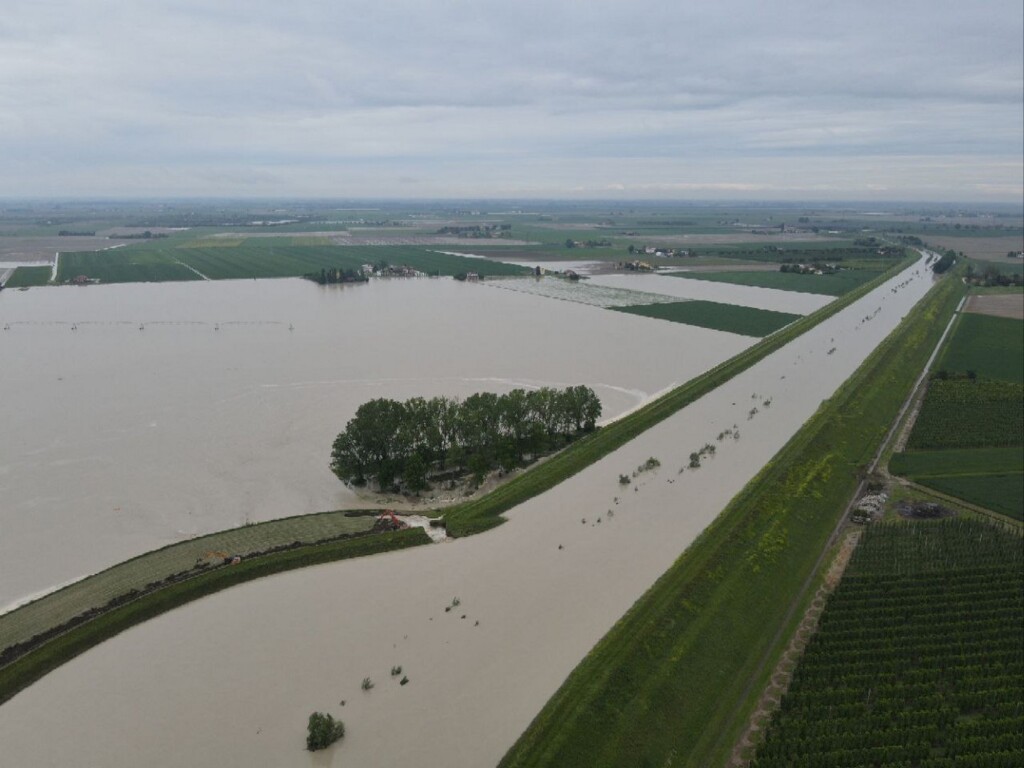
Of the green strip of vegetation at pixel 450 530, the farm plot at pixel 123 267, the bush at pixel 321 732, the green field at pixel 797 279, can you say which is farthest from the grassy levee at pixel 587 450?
the farm plot at pixel 123 267

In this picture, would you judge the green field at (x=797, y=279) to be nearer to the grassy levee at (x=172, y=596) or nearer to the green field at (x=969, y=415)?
the green field at (x=969, y=415)

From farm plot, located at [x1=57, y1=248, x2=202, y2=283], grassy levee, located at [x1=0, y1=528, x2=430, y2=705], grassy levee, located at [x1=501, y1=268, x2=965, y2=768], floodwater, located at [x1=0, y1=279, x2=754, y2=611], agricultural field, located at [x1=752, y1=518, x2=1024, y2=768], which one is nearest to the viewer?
agricultural field, located at [x1=752, y1=518, x2=1024, y2=768]

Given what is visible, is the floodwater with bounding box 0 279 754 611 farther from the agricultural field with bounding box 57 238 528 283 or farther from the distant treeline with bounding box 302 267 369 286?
the agricultural field with bounding box 57 238 528 283

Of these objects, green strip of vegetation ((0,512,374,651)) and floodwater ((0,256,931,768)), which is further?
green strip of vegetation ((0,512,374,651))

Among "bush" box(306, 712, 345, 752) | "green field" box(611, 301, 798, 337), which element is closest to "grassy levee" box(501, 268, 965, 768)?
"bush" box(306, 712, 345, 752)

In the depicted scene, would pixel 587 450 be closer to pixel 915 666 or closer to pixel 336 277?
pixel 915 666

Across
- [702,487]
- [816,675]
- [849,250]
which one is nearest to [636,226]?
[849,250]

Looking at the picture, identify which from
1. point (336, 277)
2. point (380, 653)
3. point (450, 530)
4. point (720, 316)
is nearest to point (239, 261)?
point (336, 277)
